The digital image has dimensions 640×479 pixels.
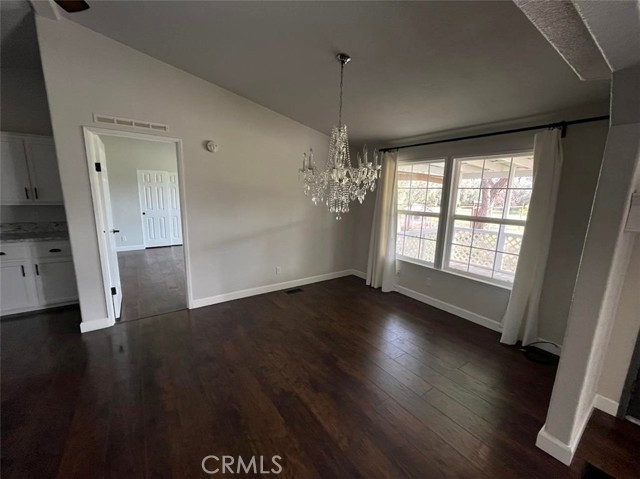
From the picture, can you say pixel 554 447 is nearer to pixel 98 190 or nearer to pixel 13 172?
pixel 98 190

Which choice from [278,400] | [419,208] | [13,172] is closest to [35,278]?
[13,172]

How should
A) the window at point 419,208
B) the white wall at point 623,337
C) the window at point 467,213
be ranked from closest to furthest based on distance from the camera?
the white wall at point 623,337 < the window at point 467,213 < the window at point 419,208

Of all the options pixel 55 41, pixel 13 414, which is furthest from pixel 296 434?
pixel 55 41

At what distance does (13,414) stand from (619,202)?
3.95m

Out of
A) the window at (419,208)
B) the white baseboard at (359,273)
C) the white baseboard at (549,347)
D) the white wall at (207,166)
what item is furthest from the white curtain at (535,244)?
the white wall at (207,166)

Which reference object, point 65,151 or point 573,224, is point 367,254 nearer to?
point 573,224

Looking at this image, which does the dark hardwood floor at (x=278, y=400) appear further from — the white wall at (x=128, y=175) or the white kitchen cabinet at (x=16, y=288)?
the white wall at (x=128, y=175)

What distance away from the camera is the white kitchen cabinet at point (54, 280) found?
3182mm

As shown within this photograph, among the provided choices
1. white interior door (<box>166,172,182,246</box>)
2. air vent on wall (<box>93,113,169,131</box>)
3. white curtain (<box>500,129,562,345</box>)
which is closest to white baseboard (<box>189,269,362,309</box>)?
air vent on wall (<box>93,113,169,131</box>)

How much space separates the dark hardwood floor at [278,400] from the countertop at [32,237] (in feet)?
3.06

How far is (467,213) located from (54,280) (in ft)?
17.5

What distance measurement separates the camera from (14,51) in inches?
110

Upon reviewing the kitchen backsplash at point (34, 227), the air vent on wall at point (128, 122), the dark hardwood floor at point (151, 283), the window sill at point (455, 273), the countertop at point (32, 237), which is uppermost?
the air vent on wall at point (128, 122)

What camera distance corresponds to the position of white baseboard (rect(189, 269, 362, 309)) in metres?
3.53
